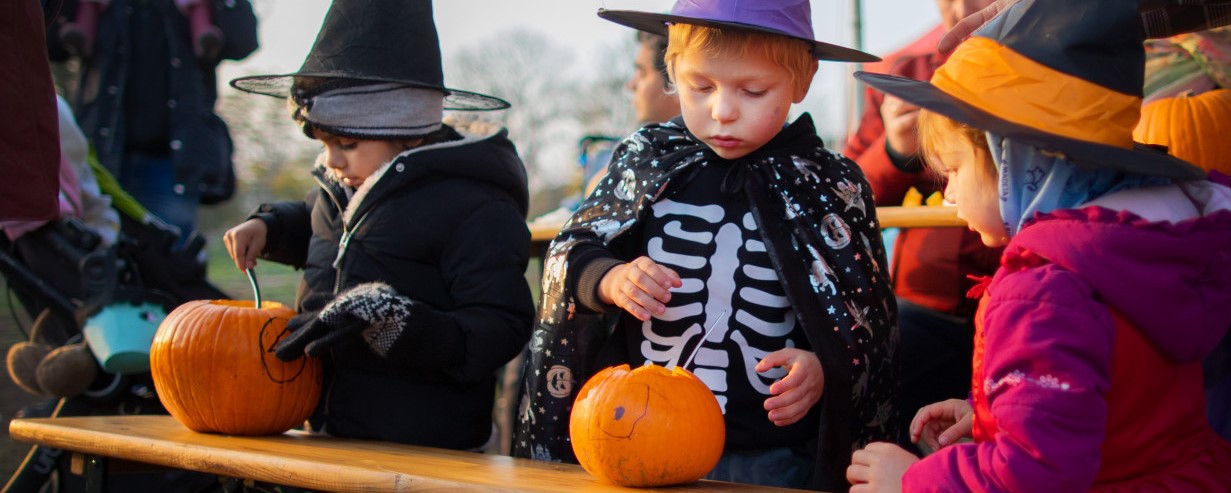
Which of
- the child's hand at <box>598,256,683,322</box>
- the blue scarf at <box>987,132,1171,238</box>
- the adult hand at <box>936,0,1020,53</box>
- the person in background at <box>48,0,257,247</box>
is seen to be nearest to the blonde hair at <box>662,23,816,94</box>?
the adult hand at <box>936,0,1020,53</box>

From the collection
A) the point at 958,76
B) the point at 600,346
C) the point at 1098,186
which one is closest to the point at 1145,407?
the point at 1098,186

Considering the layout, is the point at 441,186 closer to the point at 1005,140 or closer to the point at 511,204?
the point at 511,204

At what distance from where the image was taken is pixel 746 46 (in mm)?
2477

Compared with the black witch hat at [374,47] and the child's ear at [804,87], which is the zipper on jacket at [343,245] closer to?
the black witch hat at [374,47]

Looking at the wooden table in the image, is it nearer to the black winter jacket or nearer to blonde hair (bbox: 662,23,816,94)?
the black winter jacket

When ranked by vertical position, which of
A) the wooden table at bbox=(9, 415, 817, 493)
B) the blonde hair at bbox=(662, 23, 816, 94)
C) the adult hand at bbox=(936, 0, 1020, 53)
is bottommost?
the wooden table at bbox=(9, 415, 817, 493)

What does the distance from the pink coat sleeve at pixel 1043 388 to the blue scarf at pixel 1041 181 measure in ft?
0.61

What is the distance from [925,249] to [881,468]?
5.51 ft

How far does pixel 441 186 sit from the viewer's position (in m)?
3.12

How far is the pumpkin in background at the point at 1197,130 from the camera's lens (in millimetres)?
2814

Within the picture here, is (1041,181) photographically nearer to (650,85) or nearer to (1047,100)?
(1047,100)

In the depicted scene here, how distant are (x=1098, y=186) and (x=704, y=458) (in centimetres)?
86

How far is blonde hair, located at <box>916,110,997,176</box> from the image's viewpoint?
1.89 m

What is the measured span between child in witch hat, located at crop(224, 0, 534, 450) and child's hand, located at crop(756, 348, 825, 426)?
90 centimetres
